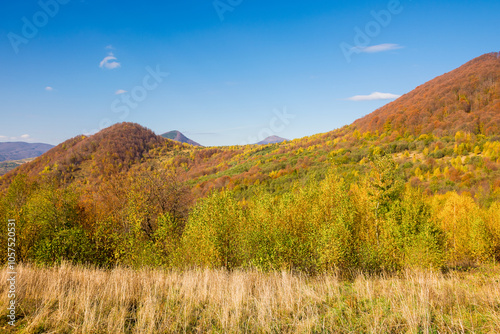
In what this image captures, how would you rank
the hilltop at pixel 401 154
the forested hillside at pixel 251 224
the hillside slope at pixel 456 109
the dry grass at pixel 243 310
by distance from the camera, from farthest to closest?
the hillside slope at pixel 456 109, the hilltop at pixel 401 154, the forested hillside at pixel 251 224, the dry grass at pixel 243 310

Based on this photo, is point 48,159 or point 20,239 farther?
point 48,159

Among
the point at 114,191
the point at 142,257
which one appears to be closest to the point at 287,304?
the point at 142,257

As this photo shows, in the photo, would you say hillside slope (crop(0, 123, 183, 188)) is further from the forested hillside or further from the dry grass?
the dry grass

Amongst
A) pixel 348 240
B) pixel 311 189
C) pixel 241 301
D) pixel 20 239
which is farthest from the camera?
pixel 311 189

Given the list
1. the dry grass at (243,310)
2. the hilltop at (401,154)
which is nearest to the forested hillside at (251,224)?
the dry grass at (243,310)

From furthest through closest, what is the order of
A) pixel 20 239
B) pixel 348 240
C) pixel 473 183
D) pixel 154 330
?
pixel 473 183, pixel 348 240, pixel 20 239, pixel 154 330

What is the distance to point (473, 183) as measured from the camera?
73812mm

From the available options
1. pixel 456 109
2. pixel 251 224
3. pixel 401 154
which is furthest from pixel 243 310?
pixel 456 109

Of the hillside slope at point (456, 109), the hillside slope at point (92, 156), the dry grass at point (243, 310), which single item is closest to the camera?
the dry grass at point (243, 310)

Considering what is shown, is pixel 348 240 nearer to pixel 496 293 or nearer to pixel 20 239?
pixel 496 293

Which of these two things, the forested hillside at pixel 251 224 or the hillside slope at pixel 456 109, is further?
the hillside slope at pixel 456 109

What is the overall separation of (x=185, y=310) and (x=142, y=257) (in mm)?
13076

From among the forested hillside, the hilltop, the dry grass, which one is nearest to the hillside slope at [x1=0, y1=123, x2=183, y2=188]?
the hilltop

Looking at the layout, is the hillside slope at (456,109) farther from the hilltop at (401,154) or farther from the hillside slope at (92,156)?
the hillside slope at (92,156)
